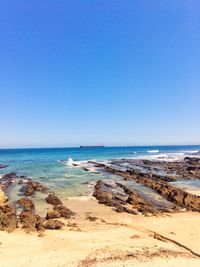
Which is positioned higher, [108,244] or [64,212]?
[64,212]

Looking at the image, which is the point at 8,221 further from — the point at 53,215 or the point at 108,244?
the point at 108,244

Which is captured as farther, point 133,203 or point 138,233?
point 133,203

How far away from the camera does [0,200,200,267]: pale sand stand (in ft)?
38.2

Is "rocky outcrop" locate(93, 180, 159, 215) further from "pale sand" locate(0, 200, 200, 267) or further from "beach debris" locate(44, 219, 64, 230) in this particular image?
"beach debris" locate(44, 219, 64, 230)

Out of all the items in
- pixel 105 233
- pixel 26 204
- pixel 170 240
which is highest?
pixel 26 204

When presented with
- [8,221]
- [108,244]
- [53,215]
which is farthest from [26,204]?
[108,244]

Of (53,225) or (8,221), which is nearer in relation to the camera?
(53,225)

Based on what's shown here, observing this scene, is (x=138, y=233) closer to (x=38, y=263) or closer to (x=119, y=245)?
(x=119, y=245)

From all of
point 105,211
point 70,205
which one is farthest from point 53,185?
point 105,211

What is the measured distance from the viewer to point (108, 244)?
45.0ft

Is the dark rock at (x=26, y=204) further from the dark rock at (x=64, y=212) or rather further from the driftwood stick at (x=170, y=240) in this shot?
the driftwood stick at (x=170, y=240)

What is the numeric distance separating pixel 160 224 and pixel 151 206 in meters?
5.14

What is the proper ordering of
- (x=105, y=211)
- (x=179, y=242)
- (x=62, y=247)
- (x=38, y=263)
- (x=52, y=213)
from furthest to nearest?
(x=105, y=211) < (x=52, y=213) < (x=179, y=242) < (x=62, y=247) < (x=38, y=263)

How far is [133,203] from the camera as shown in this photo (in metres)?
23.3
